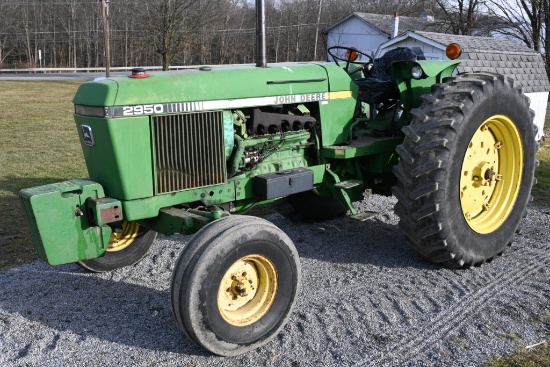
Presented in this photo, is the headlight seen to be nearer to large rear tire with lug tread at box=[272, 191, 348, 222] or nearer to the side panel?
large rear tire with lug tread at box=[272, 191, 348, 222]

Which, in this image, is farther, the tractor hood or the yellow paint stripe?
the yellow paint stripe

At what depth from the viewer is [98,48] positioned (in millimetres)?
46906

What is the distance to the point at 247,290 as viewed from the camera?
12.0 feet

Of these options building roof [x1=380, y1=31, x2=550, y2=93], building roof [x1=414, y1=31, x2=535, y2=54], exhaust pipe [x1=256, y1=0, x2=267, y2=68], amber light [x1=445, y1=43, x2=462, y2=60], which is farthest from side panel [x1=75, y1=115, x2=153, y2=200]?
building roof [x1=414, y1=31, x2=535, y2=54]

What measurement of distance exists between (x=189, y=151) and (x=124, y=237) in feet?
4.16

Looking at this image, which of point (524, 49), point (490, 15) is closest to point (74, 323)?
point (524, 49)

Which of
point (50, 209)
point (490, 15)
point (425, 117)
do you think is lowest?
point (50, 209)

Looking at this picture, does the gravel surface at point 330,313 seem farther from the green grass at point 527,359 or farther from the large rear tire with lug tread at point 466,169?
the large rear tire with lug tread at point 466,169

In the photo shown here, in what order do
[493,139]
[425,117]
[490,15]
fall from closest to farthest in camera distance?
[425,117], [493,139], [490,15]

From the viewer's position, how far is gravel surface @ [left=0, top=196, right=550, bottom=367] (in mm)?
3541

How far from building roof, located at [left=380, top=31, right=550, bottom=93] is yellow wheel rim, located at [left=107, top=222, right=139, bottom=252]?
7834 mm

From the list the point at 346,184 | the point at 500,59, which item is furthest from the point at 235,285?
the point at 500,59

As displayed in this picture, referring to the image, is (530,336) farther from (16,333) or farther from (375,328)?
(16,333)

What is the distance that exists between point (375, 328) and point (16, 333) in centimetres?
234
